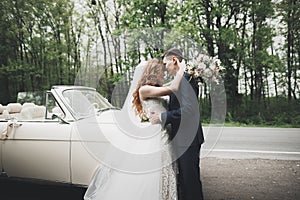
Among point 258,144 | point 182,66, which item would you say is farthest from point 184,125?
point 258,144

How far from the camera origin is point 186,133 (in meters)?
1.83

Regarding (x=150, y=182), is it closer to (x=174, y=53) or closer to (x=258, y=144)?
(x=174, y=53)

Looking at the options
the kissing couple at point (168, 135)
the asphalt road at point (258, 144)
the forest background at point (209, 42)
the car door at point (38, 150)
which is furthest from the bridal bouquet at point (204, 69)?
the forest background at point (209, 42)

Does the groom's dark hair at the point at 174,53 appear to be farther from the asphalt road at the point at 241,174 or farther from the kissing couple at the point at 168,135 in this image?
the asphalt road at the point at 241,174

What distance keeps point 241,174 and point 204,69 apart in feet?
5.30

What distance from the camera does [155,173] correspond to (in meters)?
1.92

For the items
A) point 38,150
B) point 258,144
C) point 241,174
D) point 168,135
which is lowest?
point 241,174

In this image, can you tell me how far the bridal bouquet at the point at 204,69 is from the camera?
6.11ft

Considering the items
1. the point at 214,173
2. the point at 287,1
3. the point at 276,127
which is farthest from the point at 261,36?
the point at 214,173

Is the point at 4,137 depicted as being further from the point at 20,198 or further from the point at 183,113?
the point at 183,113

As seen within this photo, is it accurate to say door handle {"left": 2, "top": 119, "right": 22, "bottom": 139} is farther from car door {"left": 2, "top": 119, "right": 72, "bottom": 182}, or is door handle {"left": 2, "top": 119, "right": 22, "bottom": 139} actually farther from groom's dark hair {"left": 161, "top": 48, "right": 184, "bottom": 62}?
groom's dark hair {"left": 161, "top": 48, "right": 184, "bottom": 62}

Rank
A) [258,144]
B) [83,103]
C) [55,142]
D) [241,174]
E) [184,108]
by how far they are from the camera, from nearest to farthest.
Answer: [184,108]
[55,142]
[83,103]
[241,174]
[258,144]

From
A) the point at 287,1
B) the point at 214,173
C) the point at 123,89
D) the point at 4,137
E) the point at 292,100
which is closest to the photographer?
the point at 123,89

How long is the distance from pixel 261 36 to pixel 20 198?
18.1 feet
